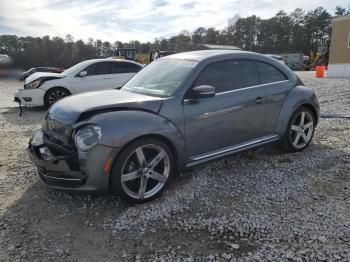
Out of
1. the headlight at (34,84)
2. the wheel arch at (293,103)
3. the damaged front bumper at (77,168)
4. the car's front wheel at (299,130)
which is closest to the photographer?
the damaged front bumper at (77,168)

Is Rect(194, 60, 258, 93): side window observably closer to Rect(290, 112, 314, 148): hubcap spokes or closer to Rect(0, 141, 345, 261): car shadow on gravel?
Rect(290, 112, 314, 148): hubcap spokes

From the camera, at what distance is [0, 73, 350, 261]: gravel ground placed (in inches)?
107

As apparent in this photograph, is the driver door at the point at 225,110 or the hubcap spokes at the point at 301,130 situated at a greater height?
the driver door at the point at 225,110

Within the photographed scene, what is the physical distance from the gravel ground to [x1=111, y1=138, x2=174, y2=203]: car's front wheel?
0.16 m

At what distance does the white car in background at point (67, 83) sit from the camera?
9406 mm

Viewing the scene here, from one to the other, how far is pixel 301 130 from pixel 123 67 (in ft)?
22.6

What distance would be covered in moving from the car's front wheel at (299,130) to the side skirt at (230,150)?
0.95 feet

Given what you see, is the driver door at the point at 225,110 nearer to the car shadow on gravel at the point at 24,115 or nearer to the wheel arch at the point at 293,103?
the wheel arch at the point at 293,103

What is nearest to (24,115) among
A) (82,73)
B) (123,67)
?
(82,73)

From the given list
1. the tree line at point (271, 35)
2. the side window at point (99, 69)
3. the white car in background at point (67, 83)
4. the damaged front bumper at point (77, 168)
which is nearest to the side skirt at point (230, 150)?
the damaged front bumper at point (77, 168)

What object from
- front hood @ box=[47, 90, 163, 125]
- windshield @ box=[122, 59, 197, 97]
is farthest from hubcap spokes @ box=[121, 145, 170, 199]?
windshield @ box=[122, 59, 197, 97]

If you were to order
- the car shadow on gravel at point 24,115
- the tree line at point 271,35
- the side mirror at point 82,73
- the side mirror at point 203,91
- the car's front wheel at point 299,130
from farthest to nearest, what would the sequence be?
1. the tree line at point 271,35
2. the side mirror at point 82,73
3. the car shadow on gravel at point 24,115
4. the car's front wheel at point 299,130
5. the side mirror at point 203,91

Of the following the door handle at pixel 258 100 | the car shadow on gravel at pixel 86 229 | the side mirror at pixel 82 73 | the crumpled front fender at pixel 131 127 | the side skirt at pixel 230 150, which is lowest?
the car shadow on gravel at pixel 86 229

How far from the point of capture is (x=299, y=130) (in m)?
4.90
